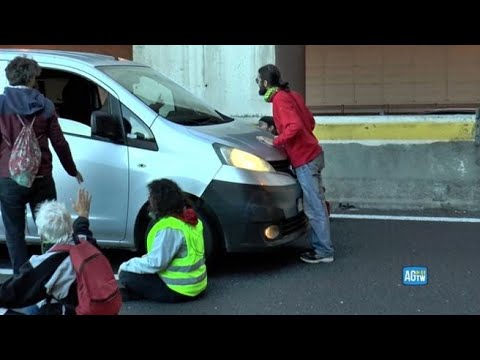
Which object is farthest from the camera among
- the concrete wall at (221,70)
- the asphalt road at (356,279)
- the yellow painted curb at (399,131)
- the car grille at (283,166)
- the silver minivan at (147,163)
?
the concrete wall at (221,70)

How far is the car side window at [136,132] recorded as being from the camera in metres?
5.18

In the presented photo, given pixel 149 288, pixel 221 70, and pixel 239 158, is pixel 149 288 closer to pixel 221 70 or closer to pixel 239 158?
pixel 239 158

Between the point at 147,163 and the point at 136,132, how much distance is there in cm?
28

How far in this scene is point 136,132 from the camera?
5242 mm

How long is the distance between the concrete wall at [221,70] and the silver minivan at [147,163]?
10.2 ft

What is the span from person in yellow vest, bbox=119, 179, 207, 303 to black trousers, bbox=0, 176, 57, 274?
74 centimetres

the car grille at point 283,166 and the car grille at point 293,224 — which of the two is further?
the car grille at point 283,166

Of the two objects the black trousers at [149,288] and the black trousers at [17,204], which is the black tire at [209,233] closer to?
the black trousers at [149,288]

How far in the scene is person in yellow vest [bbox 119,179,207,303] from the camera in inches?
181

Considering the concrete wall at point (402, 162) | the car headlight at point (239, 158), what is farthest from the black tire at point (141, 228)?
the concrete wall at point (402, 162)

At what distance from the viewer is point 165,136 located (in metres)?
5.15

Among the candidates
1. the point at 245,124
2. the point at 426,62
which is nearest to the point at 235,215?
the point at 245,124

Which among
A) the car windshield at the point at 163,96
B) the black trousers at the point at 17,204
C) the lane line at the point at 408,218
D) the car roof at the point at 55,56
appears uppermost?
the car roof at the point at 55,56

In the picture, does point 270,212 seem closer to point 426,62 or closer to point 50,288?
point 50,288
